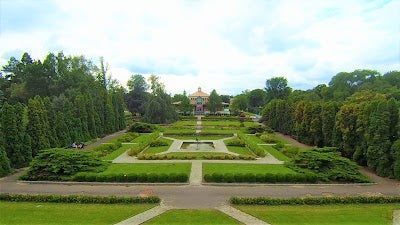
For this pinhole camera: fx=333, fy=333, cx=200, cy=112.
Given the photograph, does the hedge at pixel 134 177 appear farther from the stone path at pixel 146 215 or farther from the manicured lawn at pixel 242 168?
the stone path at pixel 146 215

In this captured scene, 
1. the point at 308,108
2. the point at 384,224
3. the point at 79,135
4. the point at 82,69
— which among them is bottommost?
the point at 384,224

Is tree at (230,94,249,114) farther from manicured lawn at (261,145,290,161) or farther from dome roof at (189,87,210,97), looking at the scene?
manicured lawn at (261,145,290,161)

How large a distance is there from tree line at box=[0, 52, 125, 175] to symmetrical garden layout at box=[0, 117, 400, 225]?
4.57 m

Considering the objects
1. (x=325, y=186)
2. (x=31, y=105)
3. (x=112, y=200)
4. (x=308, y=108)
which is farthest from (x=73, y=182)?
(x=308, y=108)

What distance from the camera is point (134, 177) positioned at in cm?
2111

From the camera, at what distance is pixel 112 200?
16984 mm

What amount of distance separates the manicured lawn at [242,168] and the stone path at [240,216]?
6.75 meters

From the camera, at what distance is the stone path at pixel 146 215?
1432 cm

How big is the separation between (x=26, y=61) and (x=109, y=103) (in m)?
30.3

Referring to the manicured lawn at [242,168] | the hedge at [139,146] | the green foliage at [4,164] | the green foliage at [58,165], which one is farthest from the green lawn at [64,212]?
the hedge at [139,146]

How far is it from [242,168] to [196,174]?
372 centimetres

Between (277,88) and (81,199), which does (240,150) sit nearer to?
(81,199)

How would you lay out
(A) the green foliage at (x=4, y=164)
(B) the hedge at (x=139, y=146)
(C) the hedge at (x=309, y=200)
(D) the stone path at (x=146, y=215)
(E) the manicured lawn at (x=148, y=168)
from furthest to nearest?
(B) the hedge at (x=139, y=146) → (E) the manicured lawn at (x=148, y=168) → (A) the green foliage at (x=4, y=164) → (C) the hedge at (x=309, y=200) → (D) the stone path at (x=146, y=215)

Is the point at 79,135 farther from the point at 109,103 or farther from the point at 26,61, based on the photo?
the point at 26,61
